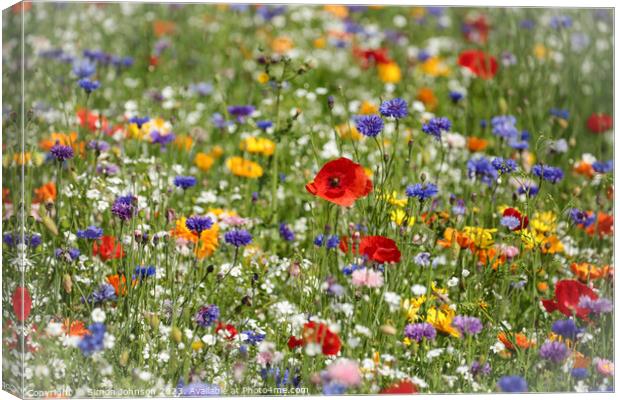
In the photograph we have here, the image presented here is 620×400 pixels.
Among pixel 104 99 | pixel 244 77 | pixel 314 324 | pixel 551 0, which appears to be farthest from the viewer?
pixel 244 77

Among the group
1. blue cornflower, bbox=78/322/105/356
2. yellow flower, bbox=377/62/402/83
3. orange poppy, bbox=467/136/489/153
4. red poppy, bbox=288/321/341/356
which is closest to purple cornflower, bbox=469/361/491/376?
red poppy, bbox=288/321/341/356

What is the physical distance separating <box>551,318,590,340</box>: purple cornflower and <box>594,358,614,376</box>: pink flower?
0.13 meters

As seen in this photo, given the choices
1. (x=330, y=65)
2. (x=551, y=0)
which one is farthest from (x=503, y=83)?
(x=551, y=0)

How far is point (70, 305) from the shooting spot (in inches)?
117

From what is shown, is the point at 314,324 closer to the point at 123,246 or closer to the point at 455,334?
the point at 455,334

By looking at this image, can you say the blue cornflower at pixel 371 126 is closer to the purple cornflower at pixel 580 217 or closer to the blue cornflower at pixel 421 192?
the blue cornflower at pixel 421 192

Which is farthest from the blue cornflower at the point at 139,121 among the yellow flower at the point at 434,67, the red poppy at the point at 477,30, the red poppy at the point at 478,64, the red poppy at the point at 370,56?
the red poppy at the point at 477,30

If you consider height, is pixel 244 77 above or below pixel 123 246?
above

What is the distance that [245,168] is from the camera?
367cm

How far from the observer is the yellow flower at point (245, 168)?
3.64m

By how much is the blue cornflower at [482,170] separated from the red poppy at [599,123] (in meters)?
0.51

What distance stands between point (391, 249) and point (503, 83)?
166cm

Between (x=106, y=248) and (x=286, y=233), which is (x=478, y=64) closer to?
(x=286, y=233)

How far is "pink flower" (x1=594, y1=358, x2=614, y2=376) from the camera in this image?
312cm
